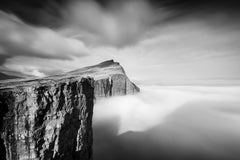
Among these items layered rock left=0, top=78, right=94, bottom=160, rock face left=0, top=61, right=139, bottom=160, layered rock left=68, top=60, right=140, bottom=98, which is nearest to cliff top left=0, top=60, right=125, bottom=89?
layered rock left=68, top=60, right=140, bottom=98

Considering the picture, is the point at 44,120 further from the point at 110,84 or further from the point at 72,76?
the point at 110,84

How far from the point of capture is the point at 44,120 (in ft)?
34.8

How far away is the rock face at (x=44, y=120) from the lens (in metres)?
9.65

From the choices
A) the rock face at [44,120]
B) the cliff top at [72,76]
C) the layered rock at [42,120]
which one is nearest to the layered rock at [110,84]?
the cliff top at [72,76]

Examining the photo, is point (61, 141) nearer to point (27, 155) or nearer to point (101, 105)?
point (27, 155)

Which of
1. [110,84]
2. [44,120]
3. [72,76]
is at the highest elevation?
[72,76]

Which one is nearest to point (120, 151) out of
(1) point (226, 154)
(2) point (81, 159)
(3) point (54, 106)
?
(2) point (81, 159)

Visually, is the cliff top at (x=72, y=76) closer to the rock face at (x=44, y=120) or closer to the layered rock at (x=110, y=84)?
the layered rock at (x=110, y=84)

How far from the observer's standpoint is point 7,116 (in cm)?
953

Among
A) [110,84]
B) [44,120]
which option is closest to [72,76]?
[44,120]

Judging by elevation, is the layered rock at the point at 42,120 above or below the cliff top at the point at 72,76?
below

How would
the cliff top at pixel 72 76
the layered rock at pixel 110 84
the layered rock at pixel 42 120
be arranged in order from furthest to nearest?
the layered rock at pixel 110 84
the cliff top at pixel 72 76
the layered rock at pixel 42 120

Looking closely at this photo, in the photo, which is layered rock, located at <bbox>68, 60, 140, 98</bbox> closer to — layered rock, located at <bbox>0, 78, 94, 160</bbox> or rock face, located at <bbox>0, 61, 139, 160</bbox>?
rock face, located at <bbox>0, 61, 139, 160</bbox>

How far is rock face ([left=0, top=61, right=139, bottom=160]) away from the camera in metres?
9.65
